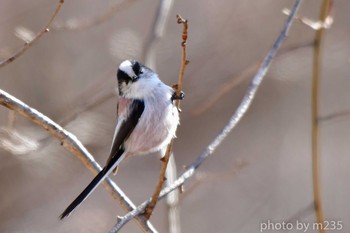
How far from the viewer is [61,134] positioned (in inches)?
84.5

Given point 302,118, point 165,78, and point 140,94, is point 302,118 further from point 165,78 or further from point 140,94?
point 140,94

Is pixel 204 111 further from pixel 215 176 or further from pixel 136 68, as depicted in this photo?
pixel 136 68

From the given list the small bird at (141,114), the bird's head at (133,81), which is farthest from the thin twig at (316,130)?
the bird's head at (133,81)

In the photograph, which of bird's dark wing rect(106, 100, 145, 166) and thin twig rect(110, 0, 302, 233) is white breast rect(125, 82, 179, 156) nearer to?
bird's dark wing rect(106, 100, 145, 166)

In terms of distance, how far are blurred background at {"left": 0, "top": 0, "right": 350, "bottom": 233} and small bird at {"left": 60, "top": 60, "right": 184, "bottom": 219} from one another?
1670 millimetres

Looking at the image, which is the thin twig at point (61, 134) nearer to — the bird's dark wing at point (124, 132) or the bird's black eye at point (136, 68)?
the bird's dark wing at point (124, 132)

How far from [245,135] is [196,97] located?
97 cm

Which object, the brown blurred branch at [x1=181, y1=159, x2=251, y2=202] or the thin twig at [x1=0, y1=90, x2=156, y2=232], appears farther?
the brown blurred branch at [x1=181, y1=159, x2=251, y2=202]

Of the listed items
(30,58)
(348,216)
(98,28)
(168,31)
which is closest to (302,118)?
(348,216)

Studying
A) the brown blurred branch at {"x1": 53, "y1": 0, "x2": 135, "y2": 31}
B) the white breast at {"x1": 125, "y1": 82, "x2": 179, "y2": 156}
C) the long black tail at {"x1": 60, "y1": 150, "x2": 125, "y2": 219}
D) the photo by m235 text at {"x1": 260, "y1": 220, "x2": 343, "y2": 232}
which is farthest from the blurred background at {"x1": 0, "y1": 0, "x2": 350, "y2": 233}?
the long black tail at {"x1": 60, "y1": 150, "x2": 125, "y2": 219}

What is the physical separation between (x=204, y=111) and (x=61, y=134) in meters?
2.88

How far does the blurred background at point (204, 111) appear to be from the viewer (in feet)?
15.6

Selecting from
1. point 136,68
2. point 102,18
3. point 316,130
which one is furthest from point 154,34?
point 316,130

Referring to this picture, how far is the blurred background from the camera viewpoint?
4.75m
